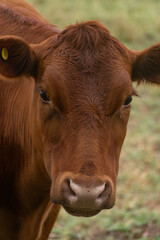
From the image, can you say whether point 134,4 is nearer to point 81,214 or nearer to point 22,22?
point 22,22

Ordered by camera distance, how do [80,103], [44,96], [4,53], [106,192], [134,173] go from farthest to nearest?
1. [134,173]
2. [4,53]
3. [44,96]
4. [80,103]
5. [106,192]

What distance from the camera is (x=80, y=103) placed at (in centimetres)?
374

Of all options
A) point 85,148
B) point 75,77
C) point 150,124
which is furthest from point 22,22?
point 150,124

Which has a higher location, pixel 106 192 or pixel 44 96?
pixel 44 96

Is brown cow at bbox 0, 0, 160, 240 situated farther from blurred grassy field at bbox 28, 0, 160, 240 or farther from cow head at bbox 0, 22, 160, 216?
blurred grassy field at bbox 28, 0, 160, 240

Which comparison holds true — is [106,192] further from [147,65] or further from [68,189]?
[147,65]

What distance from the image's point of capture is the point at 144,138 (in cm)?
857

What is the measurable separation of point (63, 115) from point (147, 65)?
839 millimetres

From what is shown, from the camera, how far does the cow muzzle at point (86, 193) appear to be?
341 cm

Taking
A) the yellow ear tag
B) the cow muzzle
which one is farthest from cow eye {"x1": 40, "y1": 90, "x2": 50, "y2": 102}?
the cow muzzle

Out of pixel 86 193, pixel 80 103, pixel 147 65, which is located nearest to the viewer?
pixel 86 193

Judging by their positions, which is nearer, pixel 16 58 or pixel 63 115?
pixel 63 115

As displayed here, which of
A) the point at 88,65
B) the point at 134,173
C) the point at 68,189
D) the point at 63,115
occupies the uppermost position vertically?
the point at 88,65

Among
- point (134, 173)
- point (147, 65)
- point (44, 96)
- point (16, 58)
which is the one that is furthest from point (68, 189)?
point (134, 173)
